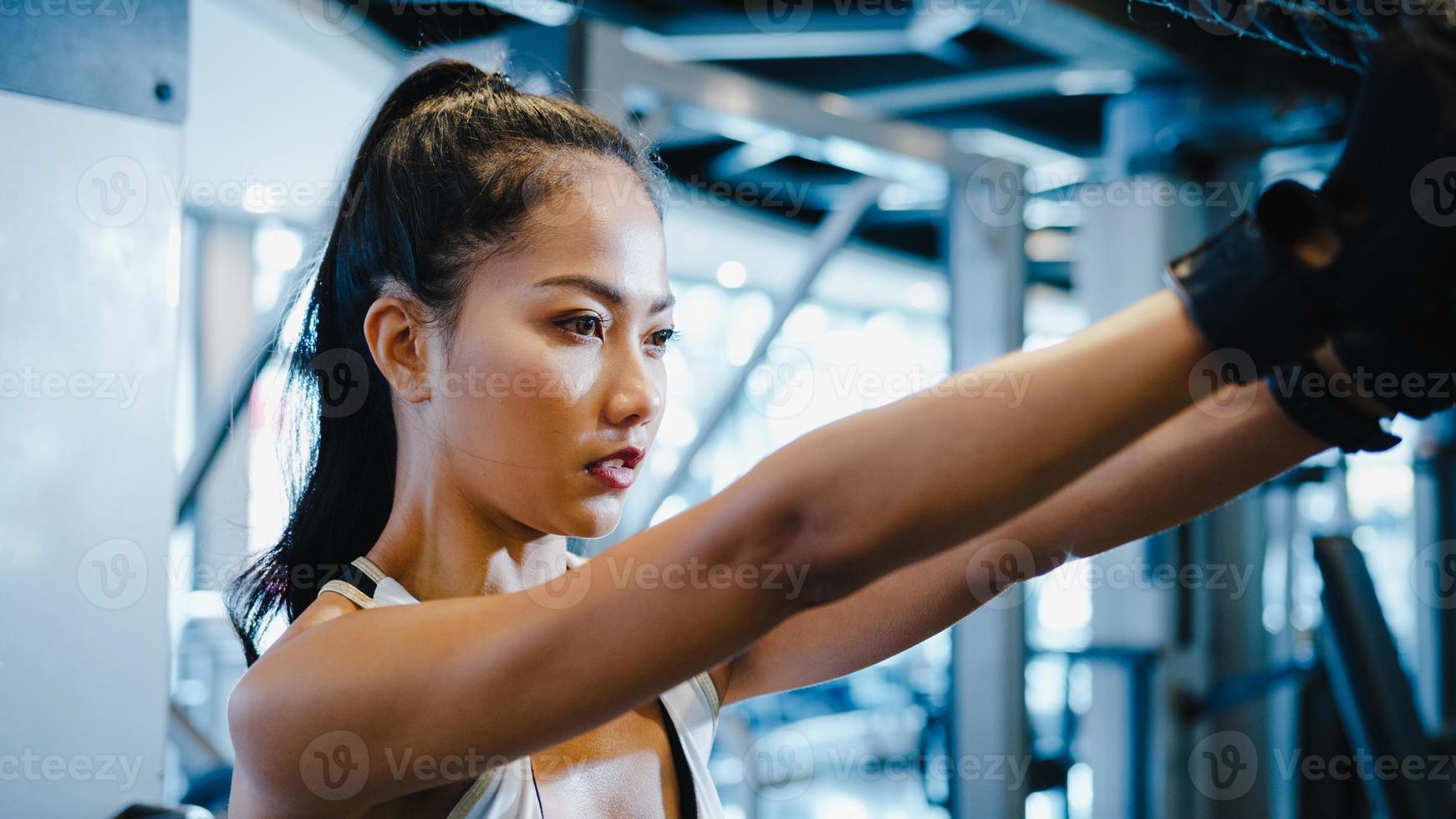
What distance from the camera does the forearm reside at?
56cm

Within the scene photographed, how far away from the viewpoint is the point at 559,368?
3.00ft

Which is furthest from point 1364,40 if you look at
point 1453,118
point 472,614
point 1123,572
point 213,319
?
point 213,319

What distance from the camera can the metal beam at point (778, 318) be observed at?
2.38 m

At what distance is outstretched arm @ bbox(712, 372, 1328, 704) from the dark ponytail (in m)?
0.44

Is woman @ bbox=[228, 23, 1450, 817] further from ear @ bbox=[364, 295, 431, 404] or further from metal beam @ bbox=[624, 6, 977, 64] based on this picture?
metal beam @ bbox=[624, 6, 977, 64]

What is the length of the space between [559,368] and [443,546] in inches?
9.4

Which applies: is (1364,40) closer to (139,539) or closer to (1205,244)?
(1205,244)

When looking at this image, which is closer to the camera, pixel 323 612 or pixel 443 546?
pixel 323 612

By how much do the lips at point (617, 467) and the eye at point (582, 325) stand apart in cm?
11

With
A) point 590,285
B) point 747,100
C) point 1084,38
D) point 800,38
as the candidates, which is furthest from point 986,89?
point 590,285

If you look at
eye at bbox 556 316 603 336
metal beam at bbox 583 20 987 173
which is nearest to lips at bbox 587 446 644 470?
eye at bbox 556 316 603 336

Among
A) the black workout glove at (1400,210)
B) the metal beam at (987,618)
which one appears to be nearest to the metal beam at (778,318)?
the metal beam at (987,618)

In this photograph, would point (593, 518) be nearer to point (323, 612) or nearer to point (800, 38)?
point (323, 612)

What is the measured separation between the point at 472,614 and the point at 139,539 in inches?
24.6
